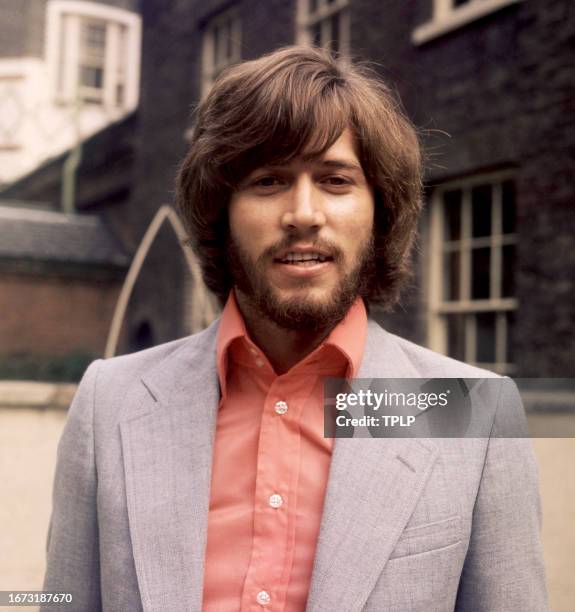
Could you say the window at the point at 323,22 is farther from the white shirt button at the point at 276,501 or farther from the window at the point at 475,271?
the white shirt button at the point at 276,501

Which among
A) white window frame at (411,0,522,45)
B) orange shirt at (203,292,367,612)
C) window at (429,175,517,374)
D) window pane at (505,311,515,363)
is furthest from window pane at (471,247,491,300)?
orange shirt at (203,292,367,612)

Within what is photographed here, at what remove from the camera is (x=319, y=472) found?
1098 millimetres

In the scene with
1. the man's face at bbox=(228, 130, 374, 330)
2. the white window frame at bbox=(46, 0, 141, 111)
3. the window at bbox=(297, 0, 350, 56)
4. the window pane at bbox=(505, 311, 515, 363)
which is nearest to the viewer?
the man's face at bbox=(228, 130, 374, 330)

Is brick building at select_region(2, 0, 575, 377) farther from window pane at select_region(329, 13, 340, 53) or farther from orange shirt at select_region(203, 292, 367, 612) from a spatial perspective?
orange shirt at select_region(203, 292, 367, 612)

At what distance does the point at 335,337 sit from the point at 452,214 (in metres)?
1.62

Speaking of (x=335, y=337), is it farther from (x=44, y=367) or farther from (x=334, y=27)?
(x=334, y=27)

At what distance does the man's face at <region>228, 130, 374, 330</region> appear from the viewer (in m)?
1.10

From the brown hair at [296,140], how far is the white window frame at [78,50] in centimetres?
71

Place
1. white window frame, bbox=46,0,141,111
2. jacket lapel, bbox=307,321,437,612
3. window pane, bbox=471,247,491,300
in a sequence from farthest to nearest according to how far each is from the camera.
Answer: window pane, bbox=471,247,491,300
white window frame, bbox=46,0,141,111
jacket lapel, bbox=307,321,437,612

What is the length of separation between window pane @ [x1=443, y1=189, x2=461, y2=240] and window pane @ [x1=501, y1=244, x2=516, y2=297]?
17cm

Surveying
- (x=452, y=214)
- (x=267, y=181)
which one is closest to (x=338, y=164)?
(x=267, y=181)

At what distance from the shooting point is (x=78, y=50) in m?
1.96

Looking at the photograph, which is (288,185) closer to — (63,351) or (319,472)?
(319,472)

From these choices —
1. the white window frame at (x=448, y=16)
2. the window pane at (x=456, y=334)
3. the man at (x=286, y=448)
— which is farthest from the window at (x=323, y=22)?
the man at (x=286, y=448)
